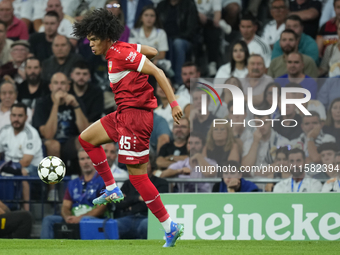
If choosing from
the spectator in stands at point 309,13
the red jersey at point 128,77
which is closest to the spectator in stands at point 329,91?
the spectator in stands at point 309,13

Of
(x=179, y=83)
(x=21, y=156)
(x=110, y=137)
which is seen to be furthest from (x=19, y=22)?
(x=110, y=137)

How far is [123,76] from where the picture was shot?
214 inches

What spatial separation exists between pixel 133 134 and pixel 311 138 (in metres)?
3.70

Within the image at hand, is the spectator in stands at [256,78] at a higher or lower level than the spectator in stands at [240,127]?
higher

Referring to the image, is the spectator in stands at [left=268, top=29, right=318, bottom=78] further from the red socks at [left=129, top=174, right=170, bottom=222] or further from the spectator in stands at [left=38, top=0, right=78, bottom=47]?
the red socks at [left=129, top=174, right=170, bottom=222]

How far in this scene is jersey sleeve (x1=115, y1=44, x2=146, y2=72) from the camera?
527cm

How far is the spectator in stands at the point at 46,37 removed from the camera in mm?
10391

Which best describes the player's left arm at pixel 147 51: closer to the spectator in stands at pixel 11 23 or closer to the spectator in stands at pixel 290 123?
the spectator in stands at pixel 290 123

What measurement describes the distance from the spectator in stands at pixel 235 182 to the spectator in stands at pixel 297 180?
393 mm

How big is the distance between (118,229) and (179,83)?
2926mm

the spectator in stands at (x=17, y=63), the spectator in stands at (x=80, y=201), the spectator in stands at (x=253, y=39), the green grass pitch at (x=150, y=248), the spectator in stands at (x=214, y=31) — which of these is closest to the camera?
the green grass pitch at (x=150, y=248)

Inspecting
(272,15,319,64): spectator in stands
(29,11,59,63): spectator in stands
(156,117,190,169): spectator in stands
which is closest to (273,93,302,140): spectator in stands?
(272,15,319,64): spectator in stands

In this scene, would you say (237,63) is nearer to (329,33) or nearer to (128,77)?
(329,33)

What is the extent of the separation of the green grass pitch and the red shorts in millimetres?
925
